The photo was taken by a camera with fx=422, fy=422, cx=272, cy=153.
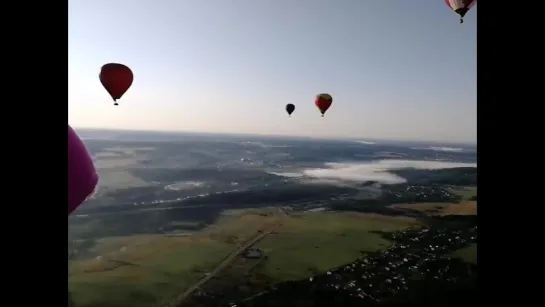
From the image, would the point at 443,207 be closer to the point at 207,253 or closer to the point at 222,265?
the point at 207,253

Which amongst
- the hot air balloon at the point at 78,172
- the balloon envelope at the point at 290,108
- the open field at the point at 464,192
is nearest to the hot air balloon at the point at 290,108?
the balloon envelope at the point at 290,108

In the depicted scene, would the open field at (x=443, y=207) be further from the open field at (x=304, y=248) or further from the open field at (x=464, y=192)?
the open field at (x=304, y=248)

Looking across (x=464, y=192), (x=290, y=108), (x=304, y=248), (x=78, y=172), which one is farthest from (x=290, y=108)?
(x=464, y=192)

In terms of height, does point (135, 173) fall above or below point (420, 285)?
above

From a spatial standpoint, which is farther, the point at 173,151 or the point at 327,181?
the point at 173,151
